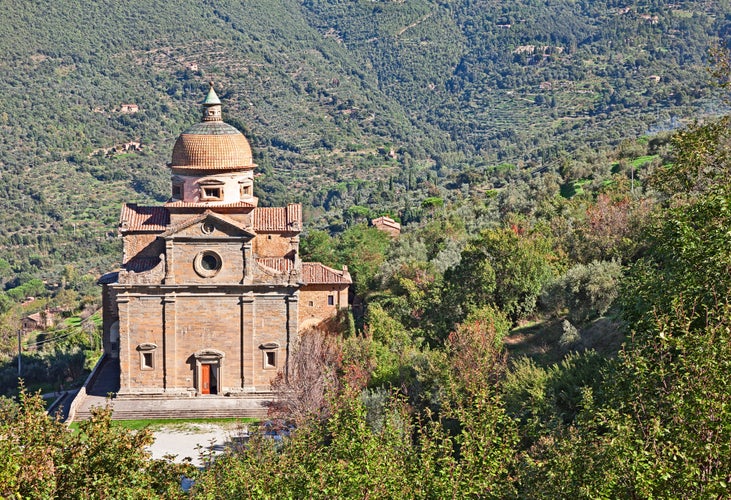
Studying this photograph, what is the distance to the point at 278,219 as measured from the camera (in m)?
36.8

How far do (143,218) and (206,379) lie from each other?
661 cm

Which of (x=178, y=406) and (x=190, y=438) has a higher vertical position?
(x=178, y=406)

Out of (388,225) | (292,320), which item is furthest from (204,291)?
(388,225)

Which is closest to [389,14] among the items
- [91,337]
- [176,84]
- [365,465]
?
[176,84]

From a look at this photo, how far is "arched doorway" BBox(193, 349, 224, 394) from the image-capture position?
35.0m

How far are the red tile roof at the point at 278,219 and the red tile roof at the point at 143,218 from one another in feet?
11.6

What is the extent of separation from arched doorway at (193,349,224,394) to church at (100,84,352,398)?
0.12 feet

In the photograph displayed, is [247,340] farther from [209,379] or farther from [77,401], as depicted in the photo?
[77,401]

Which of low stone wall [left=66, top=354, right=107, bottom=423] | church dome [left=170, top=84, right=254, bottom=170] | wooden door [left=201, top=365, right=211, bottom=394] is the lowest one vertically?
low stone wall [left=66, top=354, right=107, bottom=423]

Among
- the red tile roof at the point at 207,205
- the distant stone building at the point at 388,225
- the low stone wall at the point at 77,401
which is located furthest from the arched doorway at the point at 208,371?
the distant stone building at the point at 388,225

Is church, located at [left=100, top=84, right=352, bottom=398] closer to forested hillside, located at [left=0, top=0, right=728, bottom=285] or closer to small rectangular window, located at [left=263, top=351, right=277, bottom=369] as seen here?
small rectangular window, located at [left=263, top=351, right=277, bottom=369]

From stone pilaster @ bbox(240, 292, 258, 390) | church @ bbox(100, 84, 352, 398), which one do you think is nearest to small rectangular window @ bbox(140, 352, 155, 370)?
church @ bbox(100, 84, 352, 398)

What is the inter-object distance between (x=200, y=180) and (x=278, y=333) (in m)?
6.68

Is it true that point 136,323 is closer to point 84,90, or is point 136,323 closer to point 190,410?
point 190,410
